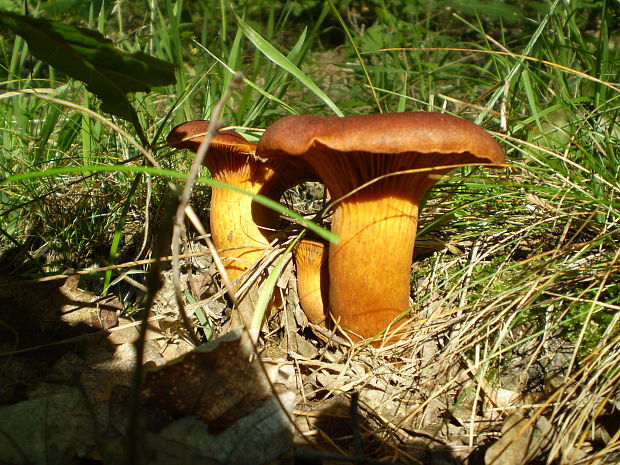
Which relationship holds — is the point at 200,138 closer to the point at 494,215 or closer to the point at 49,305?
the point at 49,305

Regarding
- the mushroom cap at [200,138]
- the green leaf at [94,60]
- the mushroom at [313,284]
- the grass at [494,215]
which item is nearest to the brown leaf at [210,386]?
the grass at [494,215]

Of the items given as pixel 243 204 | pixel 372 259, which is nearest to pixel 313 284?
pixel 372 259

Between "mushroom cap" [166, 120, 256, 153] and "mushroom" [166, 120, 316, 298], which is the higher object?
"mushroom cap" [166, 120, 256, 153]

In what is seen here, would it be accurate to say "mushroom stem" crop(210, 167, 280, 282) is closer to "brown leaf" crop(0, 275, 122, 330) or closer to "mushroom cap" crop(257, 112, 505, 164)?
"brown leaf" crop(0, 275, 122, 330)

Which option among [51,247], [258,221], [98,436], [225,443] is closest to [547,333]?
[225,443]

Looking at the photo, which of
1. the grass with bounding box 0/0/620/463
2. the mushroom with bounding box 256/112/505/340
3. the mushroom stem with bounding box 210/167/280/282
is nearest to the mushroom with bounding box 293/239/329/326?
the mushroom with bounding box 256/112/505/340

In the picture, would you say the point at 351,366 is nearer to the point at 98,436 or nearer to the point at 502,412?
the point at 502,412
